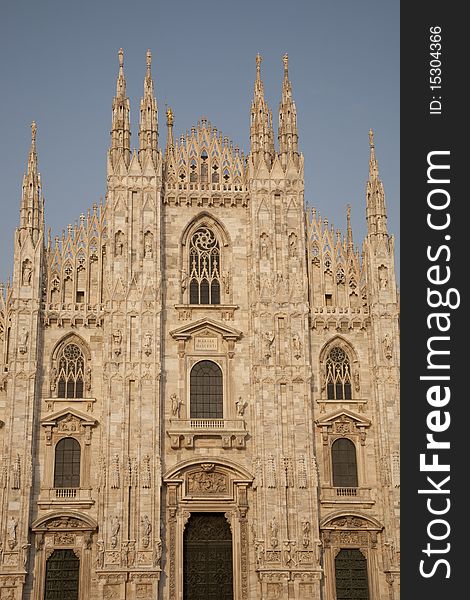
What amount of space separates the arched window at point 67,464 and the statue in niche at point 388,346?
11980 millimetres

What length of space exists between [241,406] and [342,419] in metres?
3.86

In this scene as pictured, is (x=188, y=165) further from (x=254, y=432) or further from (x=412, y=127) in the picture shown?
(x=412, y=127)

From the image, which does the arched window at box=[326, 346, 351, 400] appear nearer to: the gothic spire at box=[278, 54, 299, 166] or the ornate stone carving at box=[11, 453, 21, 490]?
the gothic spire at box=[278, 54, 299, 166]

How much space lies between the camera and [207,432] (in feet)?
120

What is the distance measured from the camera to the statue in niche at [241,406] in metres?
37.1

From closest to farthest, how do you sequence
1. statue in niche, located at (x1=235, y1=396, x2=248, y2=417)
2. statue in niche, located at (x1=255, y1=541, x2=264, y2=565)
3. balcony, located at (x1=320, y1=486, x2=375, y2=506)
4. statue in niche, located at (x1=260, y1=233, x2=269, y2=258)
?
1. statue in niche, located at (x1=255, y1=541, x2=264, y2=565)
2. balcony, located at (x1=320, y1=486, x2=375, y2=506)
3. statue in niche, located at (x1=235, y1=396, x2=248, y2=417)
4. statue in niche, located at (x1=260, y1=233, x2=269, y2=258)

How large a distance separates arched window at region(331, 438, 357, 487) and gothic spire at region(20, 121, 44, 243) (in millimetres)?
13857

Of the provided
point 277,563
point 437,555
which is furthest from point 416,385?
point 277,563

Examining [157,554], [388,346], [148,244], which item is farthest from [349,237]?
[157,554]

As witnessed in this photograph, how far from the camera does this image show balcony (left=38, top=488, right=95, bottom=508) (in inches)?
1399

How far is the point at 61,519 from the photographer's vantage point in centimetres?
3531

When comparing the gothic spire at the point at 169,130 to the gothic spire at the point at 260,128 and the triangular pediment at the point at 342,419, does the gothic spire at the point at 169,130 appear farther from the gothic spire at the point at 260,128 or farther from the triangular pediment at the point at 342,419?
the triangular pediment at the point at 342,419

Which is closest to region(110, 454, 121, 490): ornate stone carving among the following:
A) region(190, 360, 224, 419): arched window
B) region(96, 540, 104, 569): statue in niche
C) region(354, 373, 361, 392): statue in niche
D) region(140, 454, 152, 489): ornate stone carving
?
region(140, 454, 152, 489): ornate stone carving

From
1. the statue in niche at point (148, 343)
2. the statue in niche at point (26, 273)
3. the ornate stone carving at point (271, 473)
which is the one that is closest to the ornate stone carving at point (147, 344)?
the statue in niche at point (148, 343)
